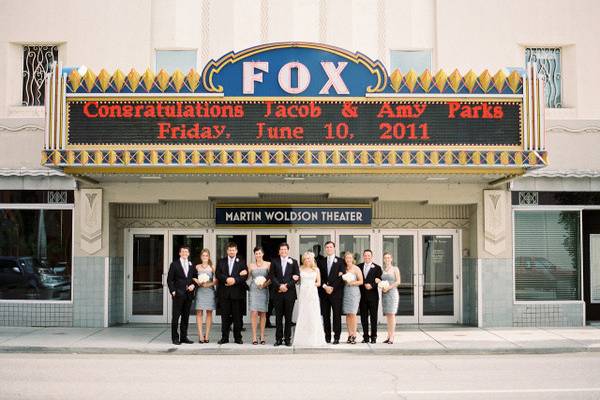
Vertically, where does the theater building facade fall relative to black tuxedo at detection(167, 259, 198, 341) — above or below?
above

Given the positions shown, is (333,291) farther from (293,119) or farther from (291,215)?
(293,119)

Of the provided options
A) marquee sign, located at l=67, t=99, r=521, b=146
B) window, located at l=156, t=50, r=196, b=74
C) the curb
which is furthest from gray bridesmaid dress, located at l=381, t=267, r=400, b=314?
window, located at l=156, t=50, r=196, b=74

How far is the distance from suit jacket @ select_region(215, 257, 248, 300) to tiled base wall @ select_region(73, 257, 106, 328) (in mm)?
3402

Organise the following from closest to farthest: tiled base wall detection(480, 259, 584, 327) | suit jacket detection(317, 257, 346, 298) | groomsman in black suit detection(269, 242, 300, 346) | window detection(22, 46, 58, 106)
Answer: groomsman in black suit detection(269, 242, 300, 346)
suit jacket detection(317, 257, 346, 298)
tiled base wall detection(480, 259, 584, 327)
window detection(22, 46, 58, 106)

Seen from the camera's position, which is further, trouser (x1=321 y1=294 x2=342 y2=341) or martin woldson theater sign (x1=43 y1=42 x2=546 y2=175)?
trouser (x1=321 y1=294 x2=342 y2=341)

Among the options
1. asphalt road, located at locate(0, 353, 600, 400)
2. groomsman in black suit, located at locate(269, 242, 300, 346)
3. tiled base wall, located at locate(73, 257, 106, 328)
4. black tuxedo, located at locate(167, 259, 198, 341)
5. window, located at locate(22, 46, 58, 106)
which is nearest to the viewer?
asphalt road, located at locate(0, 353, 600, 400)

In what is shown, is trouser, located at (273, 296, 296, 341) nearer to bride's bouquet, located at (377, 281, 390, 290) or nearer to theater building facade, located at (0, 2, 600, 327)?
bride's bouquet, located at (377, 281, 390, 290)

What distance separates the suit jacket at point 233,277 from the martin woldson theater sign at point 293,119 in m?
1.97

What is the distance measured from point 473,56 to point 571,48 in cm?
240

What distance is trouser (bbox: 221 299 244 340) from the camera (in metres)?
14.0

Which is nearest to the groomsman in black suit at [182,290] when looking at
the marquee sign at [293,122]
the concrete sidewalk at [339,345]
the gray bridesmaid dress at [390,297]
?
the concrete sidewalk at [339,345]

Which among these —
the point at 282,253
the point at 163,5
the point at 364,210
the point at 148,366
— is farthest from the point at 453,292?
the point at 163,5

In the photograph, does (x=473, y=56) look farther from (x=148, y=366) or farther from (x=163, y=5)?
(x=148, y=366)

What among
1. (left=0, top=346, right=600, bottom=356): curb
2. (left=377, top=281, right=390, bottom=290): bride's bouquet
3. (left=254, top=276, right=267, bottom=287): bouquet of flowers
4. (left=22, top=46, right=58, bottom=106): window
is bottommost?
(left=0, top=346, right=600, bottom=356): curb
